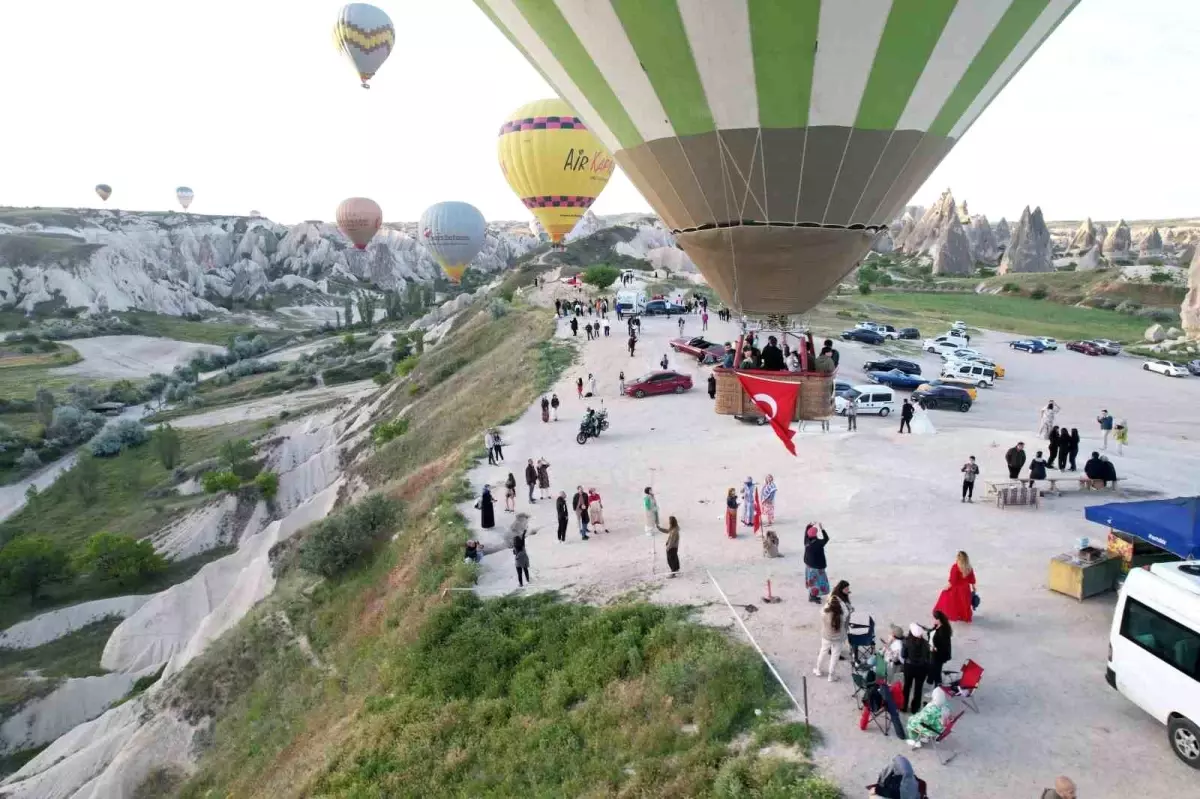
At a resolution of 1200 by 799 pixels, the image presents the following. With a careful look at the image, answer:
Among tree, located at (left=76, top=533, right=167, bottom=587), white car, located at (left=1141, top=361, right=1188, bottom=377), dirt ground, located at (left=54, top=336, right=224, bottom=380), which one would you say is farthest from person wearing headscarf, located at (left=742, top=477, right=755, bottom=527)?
dirt ground, located at (left=54, top=336, right=224, bottom=380)

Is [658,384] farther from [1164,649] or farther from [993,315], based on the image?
[993,315]

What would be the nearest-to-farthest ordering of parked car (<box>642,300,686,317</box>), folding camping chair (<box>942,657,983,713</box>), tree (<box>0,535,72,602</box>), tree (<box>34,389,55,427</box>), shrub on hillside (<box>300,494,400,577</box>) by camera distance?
1. folding camping chair (<box>942,657,983,713</box>)
2. shrub on hillside (<box>300,494,400,577</box>)
3. tree (<box>0,535,72,602</box>)
4. parked car (<box>642,300,686,317</box>)
5. tree (<box>34,389,55,427</box>)

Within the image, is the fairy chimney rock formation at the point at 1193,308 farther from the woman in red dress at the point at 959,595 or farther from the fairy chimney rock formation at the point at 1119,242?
the fairy chimney rock formation at the point at 1119,242

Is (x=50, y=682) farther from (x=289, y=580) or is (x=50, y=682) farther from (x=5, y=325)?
(x=5, y=325)

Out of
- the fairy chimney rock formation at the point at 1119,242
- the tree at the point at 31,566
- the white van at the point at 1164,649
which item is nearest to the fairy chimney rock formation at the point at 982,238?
the fairy chimney rock formation at the point at 1119,242

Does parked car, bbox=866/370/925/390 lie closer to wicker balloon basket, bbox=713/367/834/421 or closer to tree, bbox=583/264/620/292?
wicker balloon basket, bbox=713/367/834/421
